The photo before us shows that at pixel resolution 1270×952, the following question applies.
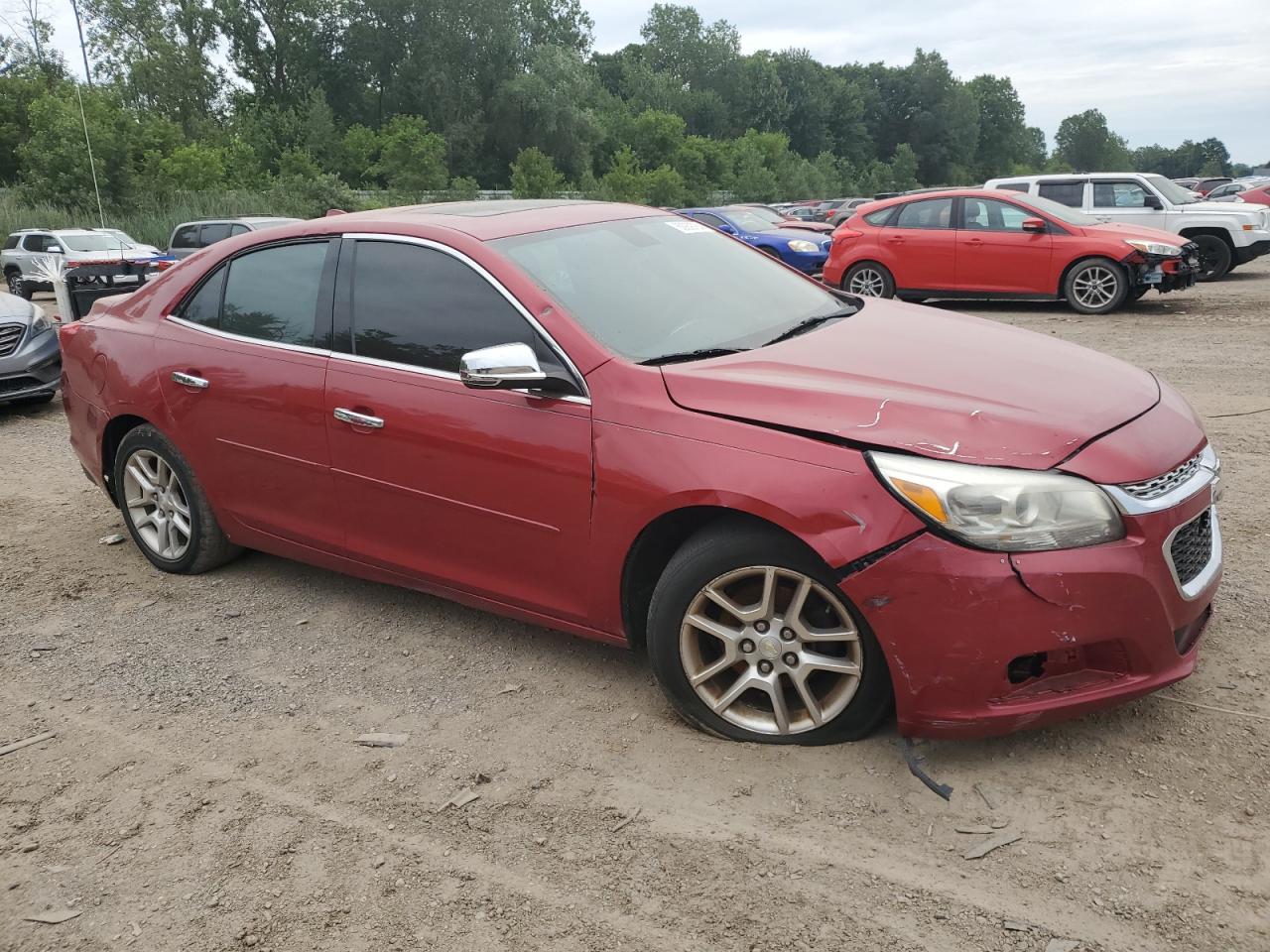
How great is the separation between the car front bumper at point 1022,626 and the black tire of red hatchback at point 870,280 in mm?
11130

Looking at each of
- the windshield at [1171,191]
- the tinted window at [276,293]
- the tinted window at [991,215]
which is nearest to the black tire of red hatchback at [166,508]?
the tinted window at [276,293]

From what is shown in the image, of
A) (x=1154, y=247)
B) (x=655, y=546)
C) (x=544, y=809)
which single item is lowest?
(x=544, y=809)

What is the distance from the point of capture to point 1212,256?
624 inches

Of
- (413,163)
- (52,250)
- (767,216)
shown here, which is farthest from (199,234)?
(413,163)

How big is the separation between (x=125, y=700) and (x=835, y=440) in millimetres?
2627

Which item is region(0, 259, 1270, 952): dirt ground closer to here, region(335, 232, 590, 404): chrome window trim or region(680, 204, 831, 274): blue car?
region(335, 232, 590, 404): chrome window trim

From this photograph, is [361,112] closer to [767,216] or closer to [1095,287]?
[767,216]

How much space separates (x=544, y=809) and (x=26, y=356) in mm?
7692

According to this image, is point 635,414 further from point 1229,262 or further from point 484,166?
point 484,166

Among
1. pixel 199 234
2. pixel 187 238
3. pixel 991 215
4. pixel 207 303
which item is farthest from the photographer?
pixel 187 238

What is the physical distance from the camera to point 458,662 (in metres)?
3.94

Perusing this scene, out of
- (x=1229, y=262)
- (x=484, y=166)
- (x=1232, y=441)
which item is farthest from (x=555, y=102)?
(x=1232, y=441)

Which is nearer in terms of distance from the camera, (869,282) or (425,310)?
(425,310)

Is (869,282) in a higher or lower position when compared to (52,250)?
lower
